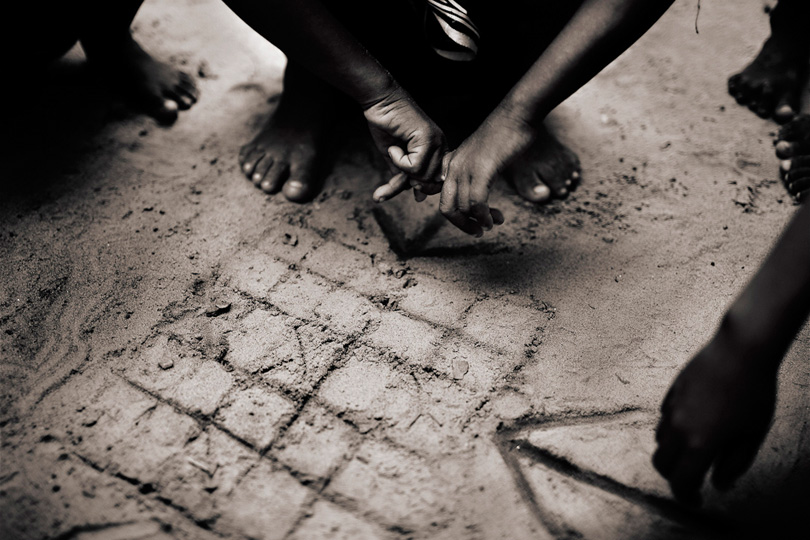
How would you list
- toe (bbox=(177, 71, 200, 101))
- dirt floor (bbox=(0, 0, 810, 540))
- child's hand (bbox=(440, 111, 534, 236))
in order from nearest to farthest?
dirt floor (bbox=(0, 0, 810, 540)), child's hand (bbox=(440, 111, 534, 236)), toe (bbox=(177, 71, 200, 101))

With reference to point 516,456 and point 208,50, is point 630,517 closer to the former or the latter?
point 516,456

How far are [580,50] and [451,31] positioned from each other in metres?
0.36

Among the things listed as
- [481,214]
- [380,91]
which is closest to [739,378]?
[481,214]

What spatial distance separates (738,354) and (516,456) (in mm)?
532

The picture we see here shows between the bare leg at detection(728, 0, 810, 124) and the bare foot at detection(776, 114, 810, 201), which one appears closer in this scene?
the bare foot at detection(776, 114, 810, 201)

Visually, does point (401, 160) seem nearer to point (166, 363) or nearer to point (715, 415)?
point (166, 363)

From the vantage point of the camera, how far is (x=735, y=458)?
3.26 feet

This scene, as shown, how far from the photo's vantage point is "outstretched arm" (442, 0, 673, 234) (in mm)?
1339

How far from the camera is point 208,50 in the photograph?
2318mm

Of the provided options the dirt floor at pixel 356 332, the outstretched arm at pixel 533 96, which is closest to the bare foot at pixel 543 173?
the dirt floor at pixel 356 332

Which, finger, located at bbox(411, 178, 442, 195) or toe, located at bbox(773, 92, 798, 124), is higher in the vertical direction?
toe, located at bbox(773, 92, 798, 124)

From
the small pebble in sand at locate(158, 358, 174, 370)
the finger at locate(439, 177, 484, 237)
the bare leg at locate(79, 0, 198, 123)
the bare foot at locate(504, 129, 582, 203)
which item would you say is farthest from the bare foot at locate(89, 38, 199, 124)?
the bare foot at locate(504, 129, 582, 203)

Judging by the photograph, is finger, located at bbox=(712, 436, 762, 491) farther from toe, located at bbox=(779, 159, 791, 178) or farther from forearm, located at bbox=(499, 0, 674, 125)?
toe, located at bbox=(779, 159, 791, 178)

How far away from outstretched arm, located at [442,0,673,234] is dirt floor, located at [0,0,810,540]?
26cm
